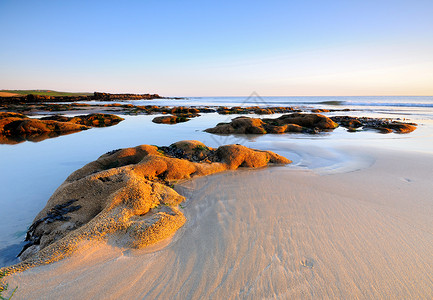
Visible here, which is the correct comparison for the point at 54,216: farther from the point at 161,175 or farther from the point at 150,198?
the point at 161,175

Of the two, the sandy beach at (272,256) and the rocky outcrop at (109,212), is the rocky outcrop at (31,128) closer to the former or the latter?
the rocky outcrop at (109,212)

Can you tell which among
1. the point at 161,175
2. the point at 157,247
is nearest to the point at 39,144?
the point at 161,175

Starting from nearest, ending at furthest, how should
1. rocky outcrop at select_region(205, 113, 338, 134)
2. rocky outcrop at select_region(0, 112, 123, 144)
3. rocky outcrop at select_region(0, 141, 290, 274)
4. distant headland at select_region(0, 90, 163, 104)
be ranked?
rocky outcrop at select_region(0, 141, 290, 274) → rocky outcrop at select_region(0, 112, 123, 144) → rocky outcrop at select_region(205, 113, 338, 134) → distant headland at select_region(0, 90, 163, 104)

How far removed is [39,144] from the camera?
9.77 metres

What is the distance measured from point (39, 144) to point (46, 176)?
550 centimetres

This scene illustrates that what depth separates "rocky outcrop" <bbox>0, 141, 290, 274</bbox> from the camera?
2596mm

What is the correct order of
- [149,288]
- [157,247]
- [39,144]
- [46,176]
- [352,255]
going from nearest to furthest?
[149,288], [352,255], [157,247], [46,176], [39,144]

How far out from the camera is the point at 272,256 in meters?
2.44

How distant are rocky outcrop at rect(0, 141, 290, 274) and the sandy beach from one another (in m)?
0.16

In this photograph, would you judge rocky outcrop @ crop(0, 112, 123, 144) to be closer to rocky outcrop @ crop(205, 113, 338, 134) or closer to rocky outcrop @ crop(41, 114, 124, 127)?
rocky outcrop @ crop(41, 114, 124, 127)

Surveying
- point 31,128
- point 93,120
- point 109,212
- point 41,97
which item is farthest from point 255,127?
point 41,97

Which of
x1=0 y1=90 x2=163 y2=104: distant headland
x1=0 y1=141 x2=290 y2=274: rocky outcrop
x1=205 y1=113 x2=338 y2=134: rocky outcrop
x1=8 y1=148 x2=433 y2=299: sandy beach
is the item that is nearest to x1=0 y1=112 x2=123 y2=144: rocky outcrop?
x1=205 y1=113 x2=338 y2=134: rocky outcrop

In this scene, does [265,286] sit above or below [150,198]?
below

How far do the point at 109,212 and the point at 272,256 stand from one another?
2.23m
